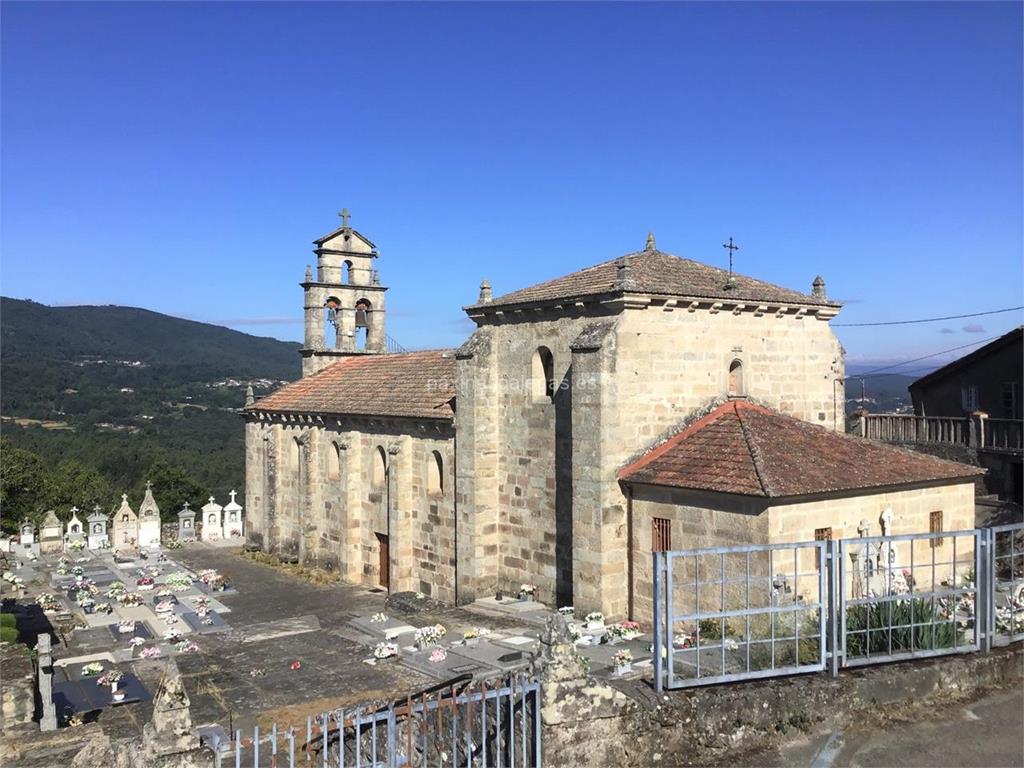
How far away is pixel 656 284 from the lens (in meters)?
18.6

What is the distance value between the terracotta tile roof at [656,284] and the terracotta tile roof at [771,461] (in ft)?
9.36

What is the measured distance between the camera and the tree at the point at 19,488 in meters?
47.5

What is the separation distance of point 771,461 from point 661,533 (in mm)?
2697

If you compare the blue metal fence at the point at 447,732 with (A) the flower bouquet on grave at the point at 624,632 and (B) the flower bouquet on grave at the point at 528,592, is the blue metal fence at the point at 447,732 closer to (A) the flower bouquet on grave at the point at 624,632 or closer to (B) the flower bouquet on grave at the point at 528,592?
(A) the flower bouquet on grave at the point at 624,632

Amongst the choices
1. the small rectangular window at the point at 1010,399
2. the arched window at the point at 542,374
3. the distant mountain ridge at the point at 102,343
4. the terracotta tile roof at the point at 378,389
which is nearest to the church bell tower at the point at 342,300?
the terracotta tile roof at the point at 378,389

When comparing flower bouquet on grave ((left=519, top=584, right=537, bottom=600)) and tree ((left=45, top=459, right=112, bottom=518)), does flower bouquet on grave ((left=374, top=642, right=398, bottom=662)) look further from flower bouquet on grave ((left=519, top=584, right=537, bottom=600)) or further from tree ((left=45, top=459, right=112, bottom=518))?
tree ((left=45, top=459, right=112, bottom=518))

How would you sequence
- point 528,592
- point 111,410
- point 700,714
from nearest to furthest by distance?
1. point 700,714
2. point 528,592
3. point 111,410

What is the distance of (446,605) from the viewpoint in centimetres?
2248

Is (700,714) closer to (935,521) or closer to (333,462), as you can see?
(935,521)

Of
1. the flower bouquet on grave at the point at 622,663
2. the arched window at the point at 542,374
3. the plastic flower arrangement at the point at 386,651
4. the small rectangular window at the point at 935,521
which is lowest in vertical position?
the plastic flower arrangement at the point at 386,651

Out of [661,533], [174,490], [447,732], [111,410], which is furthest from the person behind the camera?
[111,410]

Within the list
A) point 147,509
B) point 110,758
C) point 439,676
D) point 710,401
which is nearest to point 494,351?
point 710,401

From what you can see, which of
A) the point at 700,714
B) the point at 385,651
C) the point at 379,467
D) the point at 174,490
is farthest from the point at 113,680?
the point at 174,490

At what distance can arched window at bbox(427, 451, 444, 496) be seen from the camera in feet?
77.8
